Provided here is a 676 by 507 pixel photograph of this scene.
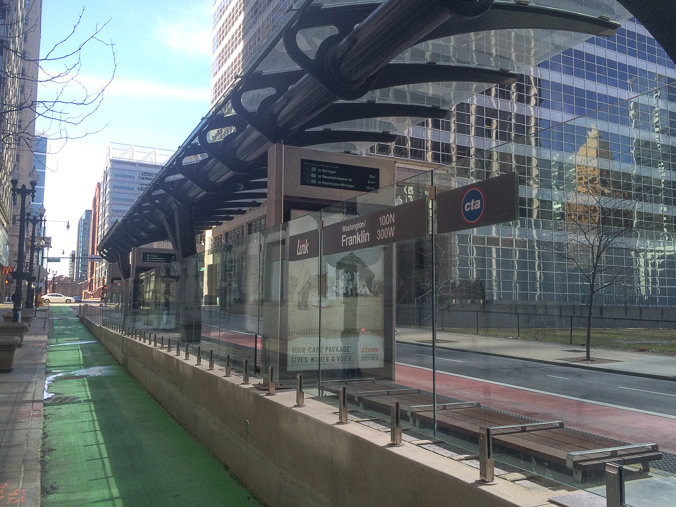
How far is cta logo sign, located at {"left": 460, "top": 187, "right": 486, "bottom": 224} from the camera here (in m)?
3.70

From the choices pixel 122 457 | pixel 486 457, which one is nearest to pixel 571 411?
pixel 486 457

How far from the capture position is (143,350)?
14406mm

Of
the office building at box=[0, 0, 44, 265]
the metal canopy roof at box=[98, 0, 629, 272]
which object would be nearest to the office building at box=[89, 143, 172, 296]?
the office building at box=[0, 0, 44, 265]

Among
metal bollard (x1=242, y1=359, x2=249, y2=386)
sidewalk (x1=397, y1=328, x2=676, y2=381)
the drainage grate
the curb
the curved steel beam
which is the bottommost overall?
the drainage grate

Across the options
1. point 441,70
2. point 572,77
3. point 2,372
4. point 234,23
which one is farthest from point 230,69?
point 441,70

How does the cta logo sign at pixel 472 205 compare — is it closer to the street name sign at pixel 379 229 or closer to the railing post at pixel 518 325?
the street name sign at pixel 379 229

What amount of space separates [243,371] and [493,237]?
5.01m

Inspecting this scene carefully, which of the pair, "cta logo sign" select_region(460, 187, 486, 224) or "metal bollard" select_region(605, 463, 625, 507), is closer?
"metal bollard" select_region(605, 463, 625, 507)

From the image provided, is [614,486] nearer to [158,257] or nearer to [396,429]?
[396,429]

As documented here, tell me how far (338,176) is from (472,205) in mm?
5780

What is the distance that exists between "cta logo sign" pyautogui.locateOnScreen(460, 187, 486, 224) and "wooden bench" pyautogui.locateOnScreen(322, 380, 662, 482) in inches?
50.0

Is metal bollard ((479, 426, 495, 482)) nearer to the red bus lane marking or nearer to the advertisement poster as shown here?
the red bus lane marking

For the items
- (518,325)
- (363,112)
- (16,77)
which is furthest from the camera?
(16,77)

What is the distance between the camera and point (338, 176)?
9414 millimetres
